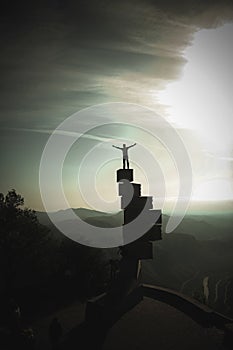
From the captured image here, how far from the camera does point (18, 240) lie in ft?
90.9

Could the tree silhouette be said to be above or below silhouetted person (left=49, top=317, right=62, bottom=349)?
above

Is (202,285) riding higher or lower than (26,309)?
lower

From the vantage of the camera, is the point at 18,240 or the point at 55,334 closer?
the point at 55,334

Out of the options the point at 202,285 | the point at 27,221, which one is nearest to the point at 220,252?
the point at 202,285

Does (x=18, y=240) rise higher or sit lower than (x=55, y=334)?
higher

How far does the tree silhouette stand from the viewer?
26812 mm

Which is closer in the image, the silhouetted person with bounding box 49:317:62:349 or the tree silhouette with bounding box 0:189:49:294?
the silhouetted person with bounding box 49:317:62:349

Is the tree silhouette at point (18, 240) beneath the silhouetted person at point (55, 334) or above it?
above

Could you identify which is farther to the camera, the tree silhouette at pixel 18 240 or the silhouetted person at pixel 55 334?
the tree silhouette at pixel 18 240

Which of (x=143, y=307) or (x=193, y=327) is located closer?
(x=193, y=327)

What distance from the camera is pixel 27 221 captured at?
97.5ft

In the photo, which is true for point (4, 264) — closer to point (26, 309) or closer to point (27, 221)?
point (27, 221)

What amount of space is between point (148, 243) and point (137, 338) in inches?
217

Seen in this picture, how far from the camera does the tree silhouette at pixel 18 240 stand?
26.8m
